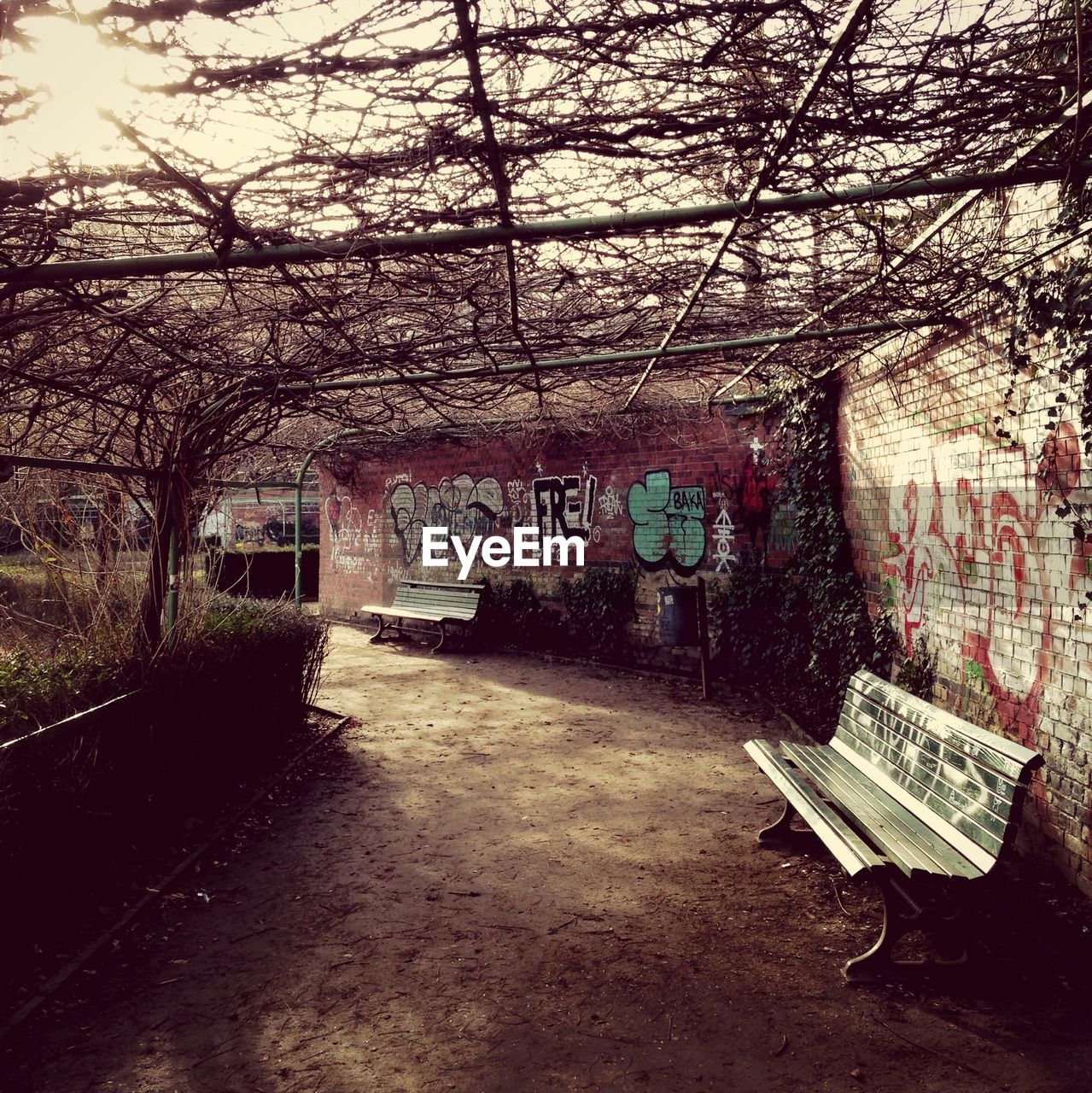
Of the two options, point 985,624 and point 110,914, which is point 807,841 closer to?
point 985,624

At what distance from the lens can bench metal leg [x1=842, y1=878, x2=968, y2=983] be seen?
3318 mm

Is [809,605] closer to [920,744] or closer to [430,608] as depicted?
[920,744]

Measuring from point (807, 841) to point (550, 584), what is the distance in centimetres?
720

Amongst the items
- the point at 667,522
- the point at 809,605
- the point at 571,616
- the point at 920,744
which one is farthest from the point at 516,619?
the point at 920,744

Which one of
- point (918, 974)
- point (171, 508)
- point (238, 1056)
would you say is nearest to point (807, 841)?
point (918, 974)

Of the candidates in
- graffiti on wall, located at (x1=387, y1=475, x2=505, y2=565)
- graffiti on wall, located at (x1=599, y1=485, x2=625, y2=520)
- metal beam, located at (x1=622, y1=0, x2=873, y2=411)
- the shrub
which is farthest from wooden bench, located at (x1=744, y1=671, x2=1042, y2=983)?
graffiti on wall, located at (x1=387, y1=475, x2=505, y2=565)

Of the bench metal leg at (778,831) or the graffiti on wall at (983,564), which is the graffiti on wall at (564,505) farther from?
the bench metal leg at (778,831)

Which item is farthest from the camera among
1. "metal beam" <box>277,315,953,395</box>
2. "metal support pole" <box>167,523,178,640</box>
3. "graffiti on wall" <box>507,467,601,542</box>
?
"graffiti on wall" <box>507,467,601,542</box>

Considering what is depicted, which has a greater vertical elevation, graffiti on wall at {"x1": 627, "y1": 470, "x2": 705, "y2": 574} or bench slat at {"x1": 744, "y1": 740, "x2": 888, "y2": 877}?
graffiti on wall at {"x1": 627, "y1": 470, "x2": 705, "y2": 574}

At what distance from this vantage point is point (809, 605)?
836cm

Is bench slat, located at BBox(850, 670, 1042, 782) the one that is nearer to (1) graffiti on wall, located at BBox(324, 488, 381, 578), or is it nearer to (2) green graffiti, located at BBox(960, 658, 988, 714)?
(2) green graffiti, located at BBox(960, 658, 988, 714)

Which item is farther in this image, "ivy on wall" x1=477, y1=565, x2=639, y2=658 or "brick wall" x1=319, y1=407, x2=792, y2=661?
"ivy on wall" x1=477, y1=565, x2=639, y2=658
